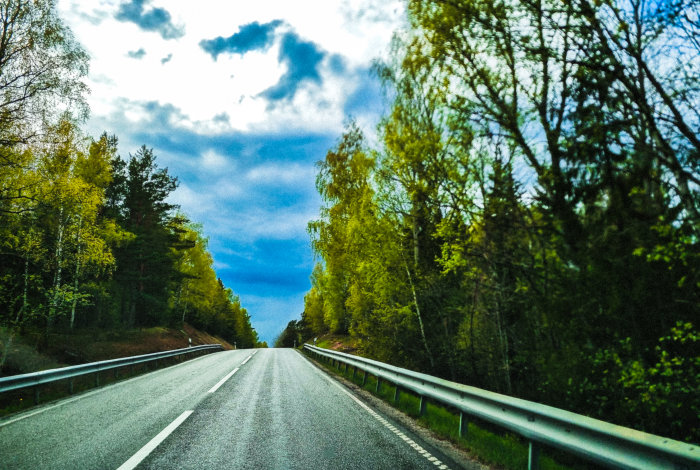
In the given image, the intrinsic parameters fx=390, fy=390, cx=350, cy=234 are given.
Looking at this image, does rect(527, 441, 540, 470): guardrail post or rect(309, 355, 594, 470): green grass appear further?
rect(309, 355, 594, 470): green grass

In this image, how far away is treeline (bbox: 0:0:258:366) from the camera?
11.3 meters

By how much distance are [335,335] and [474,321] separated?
112 ft

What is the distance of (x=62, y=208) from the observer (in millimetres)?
17484

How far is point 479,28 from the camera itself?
22.2 ft

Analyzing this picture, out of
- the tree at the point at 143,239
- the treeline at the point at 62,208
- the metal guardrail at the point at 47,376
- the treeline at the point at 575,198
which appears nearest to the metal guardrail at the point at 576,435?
the treeline at the point at 575,198

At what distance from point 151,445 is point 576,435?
452cm

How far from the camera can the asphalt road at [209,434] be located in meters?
4.13

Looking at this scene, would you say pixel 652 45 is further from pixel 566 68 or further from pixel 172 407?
pixel 172 407

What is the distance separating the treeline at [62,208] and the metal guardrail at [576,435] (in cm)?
1191

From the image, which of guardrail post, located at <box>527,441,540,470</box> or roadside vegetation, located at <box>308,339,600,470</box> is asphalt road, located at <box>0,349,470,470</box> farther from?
guardrail post, located at <box>527,441,540,470</box>

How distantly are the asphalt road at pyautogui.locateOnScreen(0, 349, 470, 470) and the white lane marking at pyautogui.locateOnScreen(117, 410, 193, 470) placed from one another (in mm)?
12

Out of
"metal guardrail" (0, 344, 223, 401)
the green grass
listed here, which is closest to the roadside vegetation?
the green grass

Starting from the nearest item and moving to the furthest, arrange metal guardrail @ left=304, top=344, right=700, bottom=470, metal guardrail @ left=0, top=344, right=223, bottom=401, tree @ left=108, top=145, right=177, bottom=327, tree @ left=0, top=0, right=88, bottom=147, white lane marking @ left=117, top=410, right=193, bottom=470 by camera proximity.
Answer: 1. metal guardrail @ left=304, top=344, right=700, bottom=470
2. white lane marking @ left=117, top=410, right=193, bottom=470
3. metal guardrail @ left=0, top=344, right=223, bottom=401
4. tree @ left=0, top=0, right=88, bottom=147
5. tree @ left=108, top=145, right=177, bottom=327

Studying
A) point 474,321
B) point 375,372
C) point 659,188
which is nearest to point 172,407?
point 375,372
